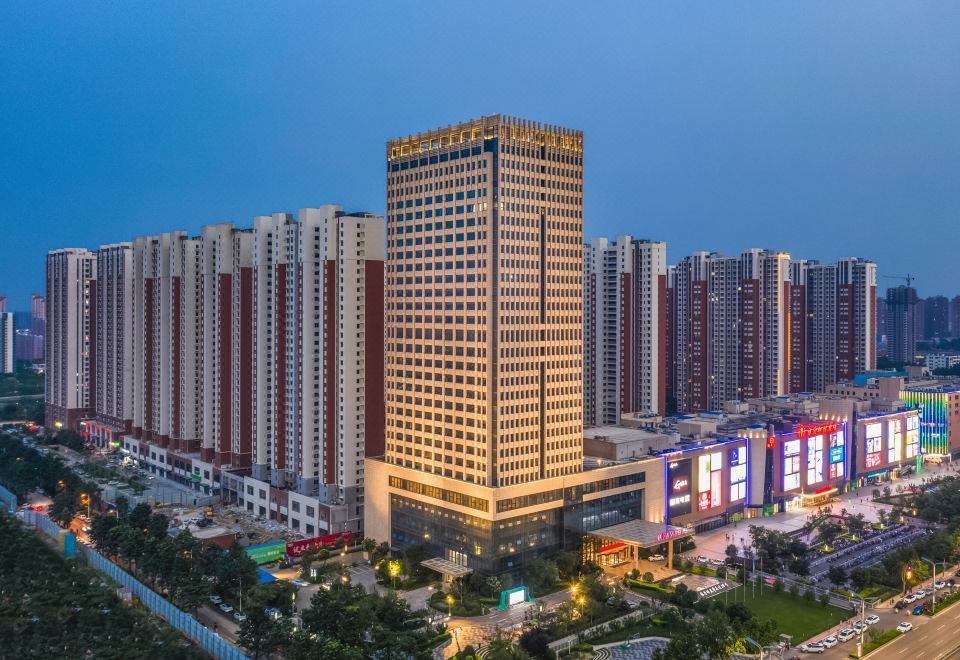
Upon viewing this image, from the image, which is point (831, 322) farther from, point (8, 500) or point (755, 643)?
point (8, 500)

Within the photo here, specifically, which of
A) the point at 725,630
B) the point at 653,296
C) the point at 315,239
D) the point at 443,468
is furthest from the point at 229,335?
the point at 725,630

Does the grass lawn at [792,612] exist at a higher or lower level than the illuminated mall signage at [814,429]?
lower

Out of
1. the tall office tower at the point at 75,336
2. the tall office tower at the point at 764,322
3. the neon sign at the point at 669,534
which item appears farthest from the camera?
the tall office tower at the point at 764,322

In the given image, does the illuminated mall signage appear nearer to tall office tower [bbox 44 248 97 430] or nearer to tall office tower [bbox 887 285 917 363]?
tall office tower [bbox 44 248 97 430]

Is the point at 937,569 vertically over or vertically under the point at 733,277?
under

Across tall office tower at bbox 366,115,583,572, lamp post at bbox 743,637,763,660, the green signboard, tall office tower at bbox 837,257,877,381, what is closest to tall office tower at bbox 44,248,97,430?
the green signboard

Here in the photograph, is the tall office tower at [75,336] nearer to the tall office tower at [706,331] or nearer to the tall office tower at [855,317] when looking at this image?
the tall office tower at [706,331]

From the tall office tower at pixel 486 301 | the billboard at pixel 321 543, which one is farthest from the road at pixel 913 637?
the billboard at pixel 321 543

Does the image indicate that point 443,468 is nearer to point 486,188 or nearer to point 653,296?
point 486,188
